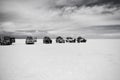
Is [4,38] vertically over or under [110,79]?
over

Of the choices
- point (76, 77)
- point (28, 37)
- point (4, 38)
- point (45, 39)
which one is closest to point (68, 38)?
point (45, 39)

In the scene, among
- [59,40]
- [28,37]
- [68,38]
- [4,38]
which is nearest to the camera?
[4,38]

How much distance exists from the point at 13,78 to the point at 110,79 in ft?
9.95

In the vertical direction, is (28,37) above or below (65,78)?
above

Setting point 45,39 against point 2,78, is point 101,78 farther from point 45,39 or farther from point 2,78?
point 45,39

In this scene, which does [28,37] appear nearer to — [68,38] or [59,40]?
[59,40]

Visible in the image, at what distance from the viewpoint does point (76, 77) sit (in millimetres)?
4648

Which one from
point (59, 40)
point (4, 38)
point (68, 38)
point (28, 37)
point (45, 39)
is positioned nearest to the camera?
point (4, 38)

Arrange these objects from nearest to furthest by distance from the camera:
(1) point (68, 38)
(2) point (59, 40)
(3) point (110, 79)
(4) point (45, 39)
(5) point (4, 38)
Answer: (3) point (110, 79) < (5) point (4, 38) < (4) point (45, 39) < (2) point (59, 40) < (1) point (68, 38)

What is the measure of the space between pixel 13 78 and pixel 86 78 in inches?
91.2

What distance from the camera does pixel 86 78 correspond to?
452 centimetres

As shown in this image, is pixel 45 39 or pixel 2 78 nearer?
pixel 2 78

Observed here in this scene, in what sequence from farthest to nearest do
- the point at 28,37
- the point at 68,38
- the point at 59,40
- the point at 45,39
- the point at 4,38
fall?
the point at 68,38 < the point at 59,40 < the point at 45,39 < the point at 28,37 < the point at 4,38

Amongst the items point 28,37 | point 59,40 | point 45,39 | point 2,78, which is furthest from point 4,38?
point 2,78
